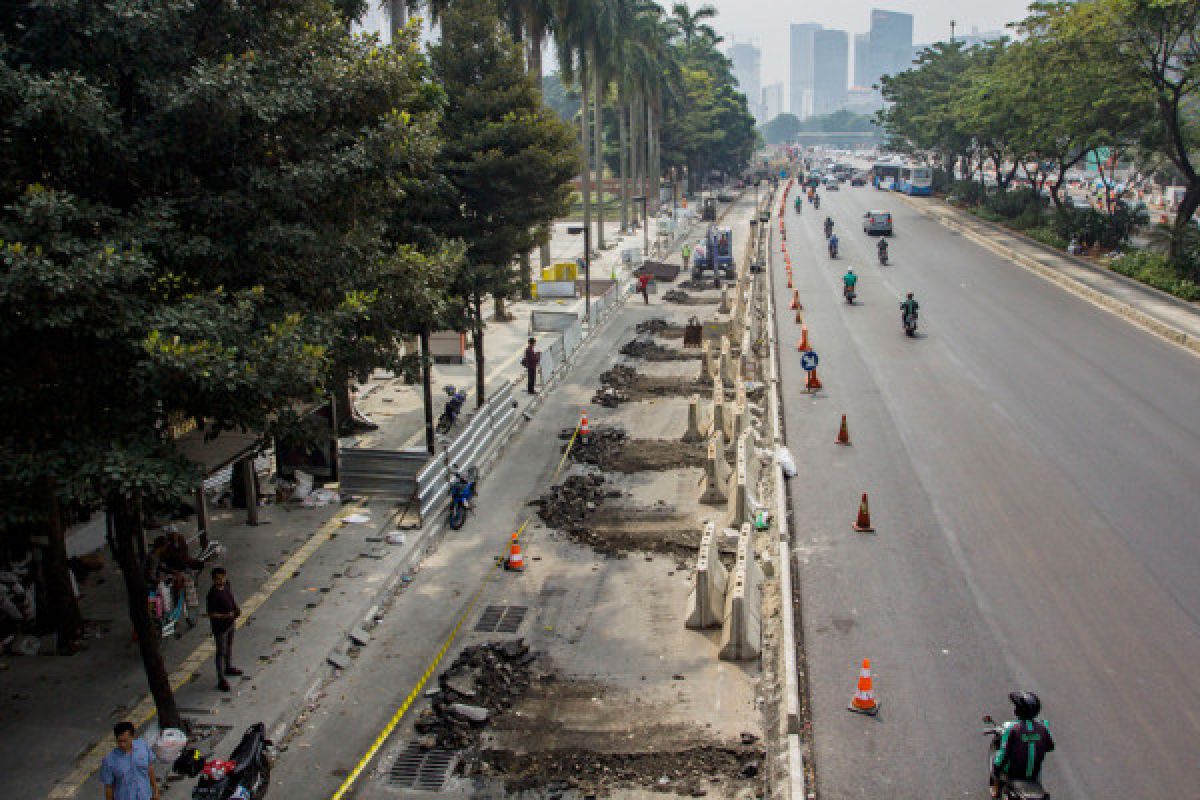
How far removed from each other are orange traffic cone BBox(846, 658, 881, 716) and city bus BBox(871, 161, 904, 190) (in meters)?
104

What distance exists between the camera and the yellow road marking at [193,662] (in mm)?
10992

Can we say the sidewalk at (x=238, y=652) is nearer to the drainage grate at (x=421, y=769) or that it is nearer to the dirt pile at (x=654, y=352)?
the drainage grate at (x=421, y=769)

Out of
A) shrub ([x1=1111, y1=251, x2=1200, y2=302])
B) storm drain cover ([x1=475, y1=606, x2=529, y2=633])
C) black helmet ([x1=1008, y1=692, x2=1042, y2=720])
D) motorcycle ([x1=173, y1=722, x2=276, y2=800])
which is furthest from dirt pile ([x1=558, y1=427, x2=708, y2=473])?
shrub ([x1=1111, y1=251, x2=1200, y2=302])

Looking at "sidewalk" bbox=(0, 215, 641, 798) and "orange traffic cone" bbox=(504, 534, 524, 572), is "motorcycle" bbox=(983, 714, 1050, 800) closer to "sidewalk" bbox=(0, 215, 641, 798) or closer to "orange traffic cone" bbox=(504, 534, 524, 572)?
"sidewalk" bbox=(0, 215, 641, 798)

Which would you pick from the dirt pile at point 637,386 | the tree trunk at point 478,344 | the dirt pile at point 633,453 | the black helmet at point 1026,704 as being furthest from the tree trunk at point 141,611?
the dirt pile at point 637,386

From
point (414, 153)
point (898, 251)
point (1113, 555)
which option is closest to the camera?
point (414, 153)

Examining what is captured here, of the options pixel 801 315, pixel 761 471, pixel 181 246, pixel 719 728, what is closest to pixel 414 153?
pixel 181 246

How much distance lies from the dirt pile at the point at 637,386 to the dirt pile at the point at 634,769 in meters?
16.0

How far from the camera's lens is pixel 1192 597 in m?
15.1

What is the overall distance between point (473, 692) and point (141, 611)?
3.85 meters

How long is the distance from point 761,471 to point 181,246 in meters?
13.1

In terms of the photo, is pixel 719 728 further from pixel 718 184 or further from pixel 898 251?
pixel 718 184

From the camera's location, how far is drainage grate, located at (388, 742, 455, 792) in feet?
36.8

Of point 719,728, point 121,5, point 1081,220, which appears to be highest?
point 121,5
